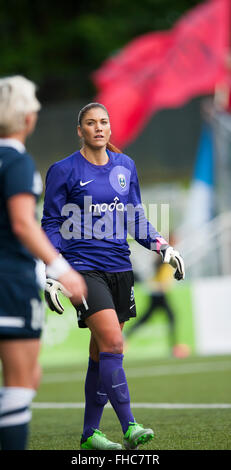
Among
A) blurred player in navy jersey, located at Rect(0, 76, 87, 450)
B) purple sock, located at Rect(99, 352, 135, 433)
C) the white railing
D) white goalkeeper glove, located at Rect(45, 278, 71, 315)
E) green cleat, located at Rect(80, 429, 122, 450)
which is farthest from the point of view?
the white railing

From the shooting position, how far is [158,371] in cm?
1240

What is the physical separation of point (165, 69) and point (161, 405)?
13281 mm

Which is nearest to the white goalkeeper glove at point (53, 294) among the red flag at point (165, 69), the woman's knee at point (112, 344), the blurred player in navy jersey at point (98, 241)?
the blurred player in navy jersey at point (98, 241)

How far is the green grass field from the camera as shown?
6316 mm

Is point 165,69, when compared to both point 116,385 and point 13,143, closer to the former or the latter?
point 116,385

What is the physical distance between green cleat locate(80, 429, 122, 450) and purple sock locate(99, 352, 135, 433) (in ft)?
0.57

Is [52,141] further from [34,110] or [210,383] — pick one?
[34,110]

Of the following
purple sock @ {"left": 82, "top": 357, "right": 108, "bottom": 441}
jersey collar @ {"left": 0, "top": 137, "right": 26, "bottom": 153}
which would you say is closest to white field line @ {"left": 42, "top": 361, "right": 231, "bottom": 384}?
purple sock @ {"left": 82, "top": 357, "right": 108, "bottom": 441}

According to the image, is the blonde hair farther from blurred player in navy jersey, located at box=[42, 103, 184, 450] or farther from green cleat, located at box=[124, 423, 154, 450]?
green cleat, located at box=[124, 423, 154, 450]

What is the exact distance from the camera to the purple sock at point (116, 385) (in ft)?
18.5

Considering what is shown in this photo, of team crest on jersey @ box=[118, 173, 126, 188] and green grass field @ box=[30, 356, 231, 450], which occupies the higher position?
team crest on jersey @ box=[118, 173, 126, 188]

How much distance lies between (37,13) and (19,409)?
25.7 meters

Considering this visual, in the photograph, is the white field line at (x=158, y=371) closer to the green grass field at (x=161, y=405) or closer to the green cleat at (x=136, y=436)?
the green grass field at (x=161, y=405)

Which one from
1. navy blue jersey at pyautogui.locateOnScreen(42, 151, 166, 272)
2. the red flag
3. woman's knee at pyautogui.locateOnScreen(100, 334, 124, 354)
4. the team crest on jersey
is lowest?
woman's knee at pyautogui.locateOnScreen(100, 334, 124, 354)
